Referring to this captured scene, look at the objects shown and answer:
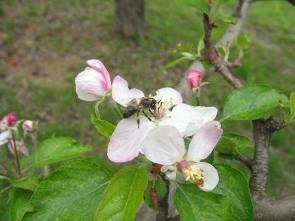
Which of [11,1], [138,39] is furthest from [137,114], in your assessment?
[11,1]

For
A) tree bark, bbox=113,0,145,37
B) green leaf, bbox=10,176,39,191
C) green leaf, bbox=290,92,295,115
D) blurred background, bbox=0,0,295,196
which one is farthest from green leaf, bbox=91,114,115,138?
tree bark, bbox=113,0,145,37

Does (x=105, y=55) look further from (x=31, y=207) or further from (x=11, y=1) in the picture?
(x=31, y=207)

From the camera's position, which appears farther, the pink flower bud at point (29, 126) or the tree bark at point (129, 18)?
the tree bark at point (129, 18)

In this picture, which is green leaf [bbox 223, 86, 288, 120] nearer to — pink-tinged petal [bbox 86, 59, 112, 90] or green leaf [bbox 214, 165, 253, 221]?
green leaf [bbox 214, 165, 253, 221]

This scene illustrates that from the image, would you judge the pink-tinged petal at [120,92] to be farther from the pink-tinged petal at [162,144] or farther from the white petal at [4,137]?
the white petal at [4,137]

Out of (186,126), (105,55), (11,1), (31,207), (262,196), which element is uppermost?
(186,126)

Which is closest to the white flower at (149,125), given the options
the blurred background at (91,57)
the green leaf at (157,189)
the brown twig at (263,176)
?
the green leaf at (157,189)
